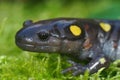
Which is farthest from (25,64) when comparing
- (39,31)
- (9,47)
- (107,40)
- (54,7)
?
(54,7)

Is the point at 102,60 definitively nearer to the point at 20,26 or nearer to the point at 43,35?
the point at 43,35

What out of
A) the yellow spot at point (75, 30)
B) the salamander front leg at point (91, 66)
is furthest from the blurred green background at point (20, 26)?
the yellow spot at point (75, 30)

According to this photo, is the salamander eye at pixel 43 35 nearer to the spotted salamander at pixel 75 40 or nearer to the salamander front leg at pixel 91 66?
the spotted salamander at pixel 75 40

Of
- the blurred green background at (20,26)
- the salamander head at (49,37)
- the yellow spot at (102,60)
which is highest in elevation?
the salamander head at (49,37)

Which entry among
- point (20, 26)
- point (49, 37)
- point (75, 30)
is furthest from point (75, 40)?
point (20, 26)

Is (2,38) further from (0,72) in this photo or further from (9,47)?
(0,72)

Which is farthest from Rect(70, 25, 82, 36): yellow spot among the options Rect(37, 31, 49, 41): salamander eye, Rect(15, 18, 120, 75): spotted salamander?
Rect(37, 31, 49, 41): salamander eye

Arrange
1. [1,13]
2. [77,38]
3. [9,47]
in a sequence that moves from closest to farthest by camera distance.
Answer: [77,38], [9,47], [1,13]
